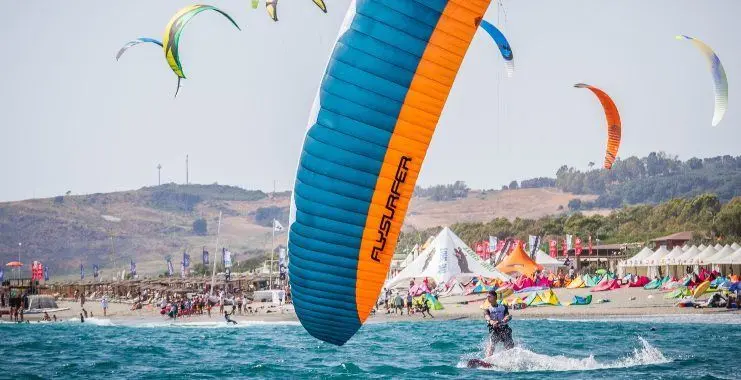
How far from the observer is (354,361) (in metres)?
21.3

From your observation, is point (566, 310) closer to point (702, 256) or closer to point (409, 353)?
point (702, 256)

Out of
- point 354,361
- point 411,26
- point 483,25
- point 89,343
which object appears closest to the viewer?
point 411,26

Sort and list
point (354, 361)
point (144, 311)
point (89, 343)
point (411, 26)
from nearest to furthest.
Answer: point (411, 26)
point (354, 361)
point (89, 343)
point (144, 311)

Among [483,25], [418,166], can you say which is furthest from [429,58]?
[483,25]

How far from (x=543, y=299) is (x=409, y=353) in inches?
872

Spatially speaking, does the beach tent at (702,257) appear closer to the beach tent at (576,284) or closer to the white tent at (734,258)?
the white tent at (734,258)

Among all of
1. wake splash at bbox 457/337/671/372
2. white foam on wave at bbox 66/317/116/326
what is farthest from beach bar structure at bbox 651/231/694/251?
wake splash at bbox 457/337/671/372

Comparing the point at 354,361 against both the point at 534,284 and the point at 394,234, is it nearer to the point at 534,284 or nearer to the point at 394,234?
the point at 394,234

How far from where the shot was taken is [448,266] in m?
50.4

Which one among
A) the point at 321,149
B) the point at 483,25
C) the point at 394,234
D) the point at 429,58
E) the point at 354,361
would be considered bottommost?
the point at 354,361

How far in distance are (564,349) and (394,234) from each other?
1103 cm

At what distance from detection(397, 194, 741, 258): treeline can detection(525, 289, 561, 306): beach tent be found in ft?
163

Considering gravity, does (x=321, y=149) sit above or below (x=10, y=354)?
above

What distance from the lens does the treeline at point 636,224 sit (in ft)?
322
